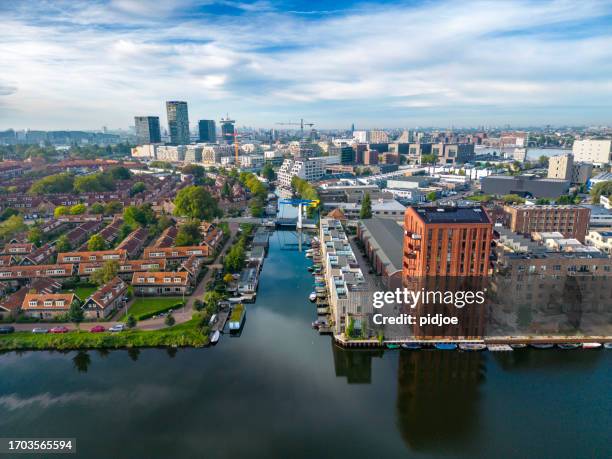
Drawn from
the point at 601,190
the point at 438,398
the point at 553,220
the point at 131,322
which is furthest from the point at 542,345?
the point at 601,190

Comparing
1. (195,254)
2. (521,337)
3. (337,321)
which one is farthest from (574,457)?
(195,254)

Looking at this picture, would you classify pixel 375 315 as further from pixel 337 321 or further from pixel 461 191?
pixel 461 191

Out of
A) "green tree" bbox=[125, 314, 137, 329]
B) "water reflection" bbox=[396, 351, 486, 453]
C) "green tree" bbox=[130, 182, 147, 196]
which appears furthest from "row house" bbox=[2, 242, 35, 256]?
"water reflection" bbox=[396, 351, 486, 453]

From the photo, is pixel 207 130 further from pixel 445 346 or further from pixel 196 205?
pixel 445 346

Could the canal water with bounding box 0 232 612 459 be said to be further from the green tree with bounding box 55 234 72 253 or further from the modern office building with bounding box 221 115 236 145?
the modern office building with bounding box 221 115 236 145

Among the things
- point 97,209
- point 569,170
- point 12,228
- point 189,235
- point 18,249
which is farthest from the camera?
point 569,170
